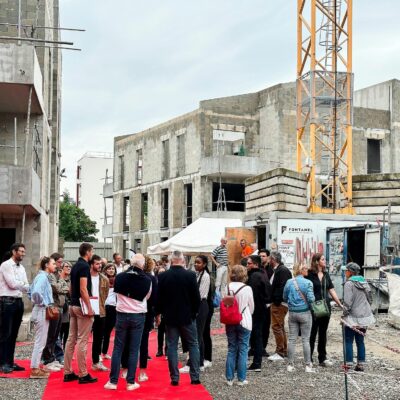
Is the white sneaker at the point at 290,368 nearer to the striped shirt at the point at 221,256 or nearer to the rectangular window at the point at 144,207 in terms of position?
the striped shirt at the point at 221,256

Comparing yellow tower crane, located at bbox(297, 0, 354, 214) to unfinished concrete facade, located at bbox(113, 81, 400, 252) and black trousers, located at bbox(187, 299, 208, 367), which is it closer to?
unfinished concrete facade, located at bbox(113, 81, 400, 252)

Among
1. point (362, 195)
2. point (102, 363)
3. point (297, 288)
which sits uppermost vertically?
point (362, 195)

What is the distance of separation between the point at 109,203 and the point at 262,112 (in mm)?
43263

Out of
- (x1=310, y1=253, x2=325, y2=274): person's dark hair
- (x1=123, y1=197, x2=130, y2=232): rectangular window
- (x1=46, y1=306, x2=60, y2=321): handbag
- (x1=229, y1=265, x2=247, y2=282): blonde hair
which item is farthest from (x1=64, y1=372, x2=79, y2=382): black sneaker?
(x1=123, y1=197, x2=130, y2=232): rectangular window

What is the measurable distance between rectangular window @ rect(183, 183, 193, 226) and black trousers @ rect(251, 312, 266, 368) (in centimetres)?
2849

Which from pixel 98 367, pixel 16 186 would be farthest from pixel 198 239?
pixel 98 367

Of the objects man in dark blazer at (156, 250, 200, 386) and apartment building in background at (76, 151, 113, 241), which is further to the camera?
apartment building in background at (76, 151, 113, 241)

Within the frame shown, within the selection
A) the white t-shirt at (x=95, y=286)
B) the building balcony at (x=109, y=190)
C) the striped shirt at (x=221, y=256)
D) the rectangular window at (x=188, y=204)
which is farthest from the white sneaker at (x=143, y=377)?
the building balcony at (x=109, y=190)

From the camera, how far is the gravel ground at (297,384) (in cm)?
843

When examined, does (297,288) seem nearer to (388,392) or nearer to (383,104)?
(388,392)

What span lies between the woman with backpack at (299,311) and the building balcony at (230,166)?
26.4m

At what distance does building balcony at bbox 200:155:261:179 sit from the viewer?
1431 inches

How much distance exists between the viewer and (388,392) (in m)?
8.70

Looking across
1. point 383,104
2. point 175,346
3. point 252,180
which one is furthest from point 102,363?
point 383,104
